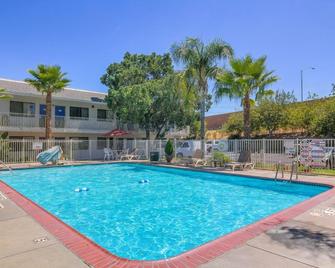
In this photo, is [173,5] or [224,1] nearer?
[224,1]

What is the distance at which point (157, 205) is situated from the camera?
917 cm

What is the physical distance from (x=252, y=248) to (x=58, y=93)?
2501 cm

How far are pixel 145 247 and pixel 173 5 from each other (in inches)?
454

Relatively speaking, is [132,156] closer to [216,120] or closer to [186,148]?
[186,148]

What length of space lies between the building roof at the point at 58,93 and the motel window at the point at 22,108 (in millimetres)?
1293

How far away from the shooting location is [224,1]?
12438 mm

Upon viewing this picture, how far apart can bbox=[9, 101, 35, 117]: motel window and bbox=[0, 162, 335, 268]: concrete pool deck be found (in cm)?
2053

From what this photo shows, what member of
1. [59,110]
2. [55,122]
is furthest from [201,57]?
[59,110]

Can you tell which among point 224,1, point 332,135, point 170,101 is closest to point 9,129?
point 170,101

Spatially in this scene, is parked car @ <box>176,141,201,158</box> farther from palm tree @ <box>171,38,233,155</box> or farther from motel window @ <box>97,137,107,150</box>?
motel window @ <box>97,137,107,150</box>

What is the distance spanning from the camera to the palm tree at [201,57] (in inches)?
762

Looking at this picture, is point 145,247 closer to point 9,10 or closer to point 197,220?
point 197,220

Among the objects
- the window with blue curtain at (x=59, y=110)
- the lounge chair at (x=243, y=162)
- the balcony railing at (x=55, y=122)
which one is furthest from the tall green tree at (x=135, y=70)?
the lounge chair at (x=243, y=162)

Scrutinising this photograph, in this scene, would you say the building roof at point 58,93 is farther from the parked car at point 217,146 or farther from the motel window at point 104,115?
the parked car at point 217,146
